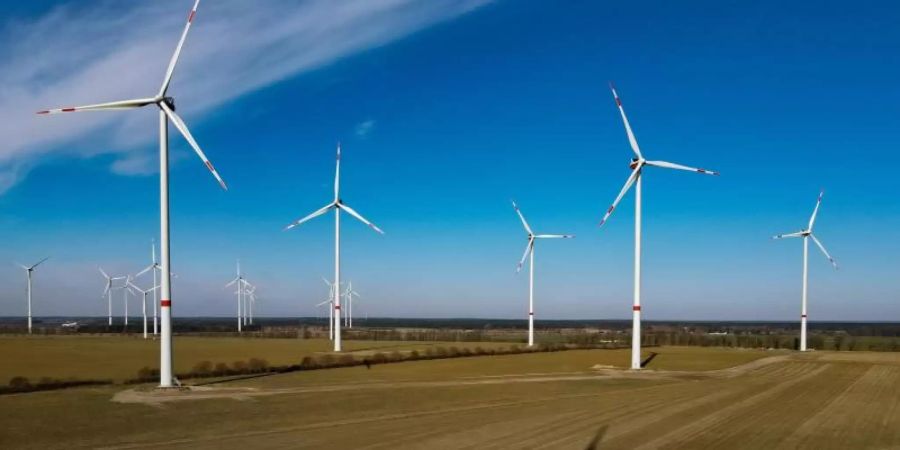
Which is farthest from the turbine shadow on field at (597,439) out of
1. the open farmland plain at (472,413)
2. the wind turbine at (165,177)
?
the wind turbine at (165,177)

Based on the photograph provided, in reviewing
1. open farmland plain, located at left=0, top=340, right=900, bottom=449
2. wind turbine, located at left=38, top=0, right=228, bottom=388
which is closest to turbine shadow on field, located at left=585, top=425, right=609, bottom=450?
open farmland plain, located at left=0, top=340, right=900, bottom=449

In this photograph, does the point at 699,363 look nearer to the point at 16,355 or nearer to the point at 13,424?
the point at 13,424

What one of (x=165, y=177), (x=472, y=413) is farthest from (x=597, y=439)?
(x=165, y=177)


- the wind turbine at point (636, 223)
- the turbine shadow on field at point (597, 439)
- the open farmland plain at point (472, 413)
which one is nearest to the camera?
the turbine shadow on field at point (597, 439)

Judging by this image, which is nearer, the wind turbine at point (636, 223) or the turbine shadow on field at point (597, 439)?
the turbine shadow on field at point (597, 439)

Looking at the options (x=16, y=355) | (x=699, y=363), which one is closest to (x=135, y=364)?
(x=16, y=355)

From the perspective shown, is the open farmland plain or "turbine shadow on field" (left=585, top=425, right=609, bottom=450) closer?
"turbine shadow on field" (left=585, top=425, right=609, bottom=450)

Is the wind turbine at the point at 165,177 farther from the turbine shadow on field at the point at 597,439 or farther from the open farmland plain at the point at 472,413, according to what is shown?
the turbine shadow on field at the point at 597,439

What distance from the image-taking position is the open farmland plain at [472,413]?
894 inches

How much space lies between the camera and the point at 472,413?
95.1 feet

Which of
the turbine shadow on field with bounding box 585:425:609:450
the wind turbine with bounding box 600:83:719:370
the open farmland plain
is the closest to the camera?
the turbine shadow on field with bounding box 585:425:609:450

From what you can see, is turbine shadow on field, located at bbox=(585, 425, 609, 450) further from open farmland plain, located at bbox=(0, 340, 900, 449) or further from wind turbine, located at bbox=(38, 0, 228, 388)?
wind turbine, located at bbox=(38, 0, 228, 388)

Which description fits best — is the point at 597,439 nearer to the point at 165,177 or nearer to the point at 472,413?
the point at 472,413

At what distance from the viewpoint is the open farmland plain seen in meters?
22.7
